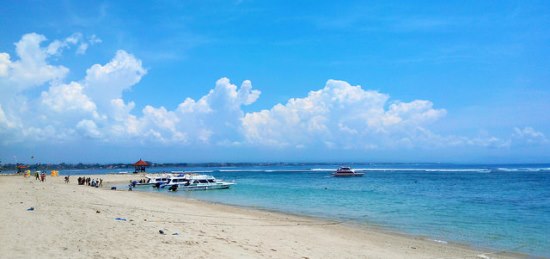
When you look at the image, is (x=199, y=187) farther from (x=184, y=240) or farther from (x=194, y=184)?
(x=184, y=240)

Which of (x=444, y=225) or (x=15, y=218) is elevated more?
(x=15, y=218)

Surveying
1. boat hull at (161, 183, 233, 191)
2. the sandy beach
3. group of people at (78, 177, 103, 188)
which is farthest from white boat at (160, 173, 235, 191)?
the sandy beach

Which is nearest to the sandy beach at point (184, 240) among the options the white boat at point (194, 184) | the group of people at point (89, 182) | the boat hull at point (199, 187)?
the boat hull at point (199, 187)

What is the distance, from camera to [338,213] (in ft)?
82.4

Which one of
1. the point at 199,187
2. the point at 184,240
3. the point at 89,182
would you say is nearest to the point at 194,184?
the point at 199,187

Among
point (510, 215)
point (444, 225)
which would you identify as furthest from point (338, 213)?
point (510, 215)

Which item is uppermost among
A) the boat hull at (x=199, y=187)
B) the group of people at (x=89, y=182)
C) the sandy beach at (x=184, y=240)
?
the sandy beach at (x=184, y=240)

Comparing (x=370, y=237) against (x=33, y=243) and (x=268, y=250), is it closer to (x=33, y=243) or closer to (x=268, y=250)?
(x=268, y=250)

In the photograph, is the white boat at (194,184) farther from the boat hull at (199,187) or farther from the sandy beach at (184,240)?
the sandy beach at (184,240)

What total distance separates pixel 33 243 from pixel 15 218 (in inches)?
192

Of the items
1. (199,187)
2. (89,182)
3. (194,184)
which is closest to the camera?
(199,187)

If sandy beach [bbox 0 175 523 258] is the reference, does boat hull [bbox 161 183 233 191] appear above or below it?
below

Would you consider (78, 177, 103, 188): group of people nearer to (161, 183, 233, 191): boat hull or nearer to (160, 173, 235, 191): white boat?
(160, 173, 235, 191): white boat

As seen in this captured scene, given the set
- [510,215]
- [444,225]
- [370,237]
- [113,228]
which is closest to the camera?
[113,228]
